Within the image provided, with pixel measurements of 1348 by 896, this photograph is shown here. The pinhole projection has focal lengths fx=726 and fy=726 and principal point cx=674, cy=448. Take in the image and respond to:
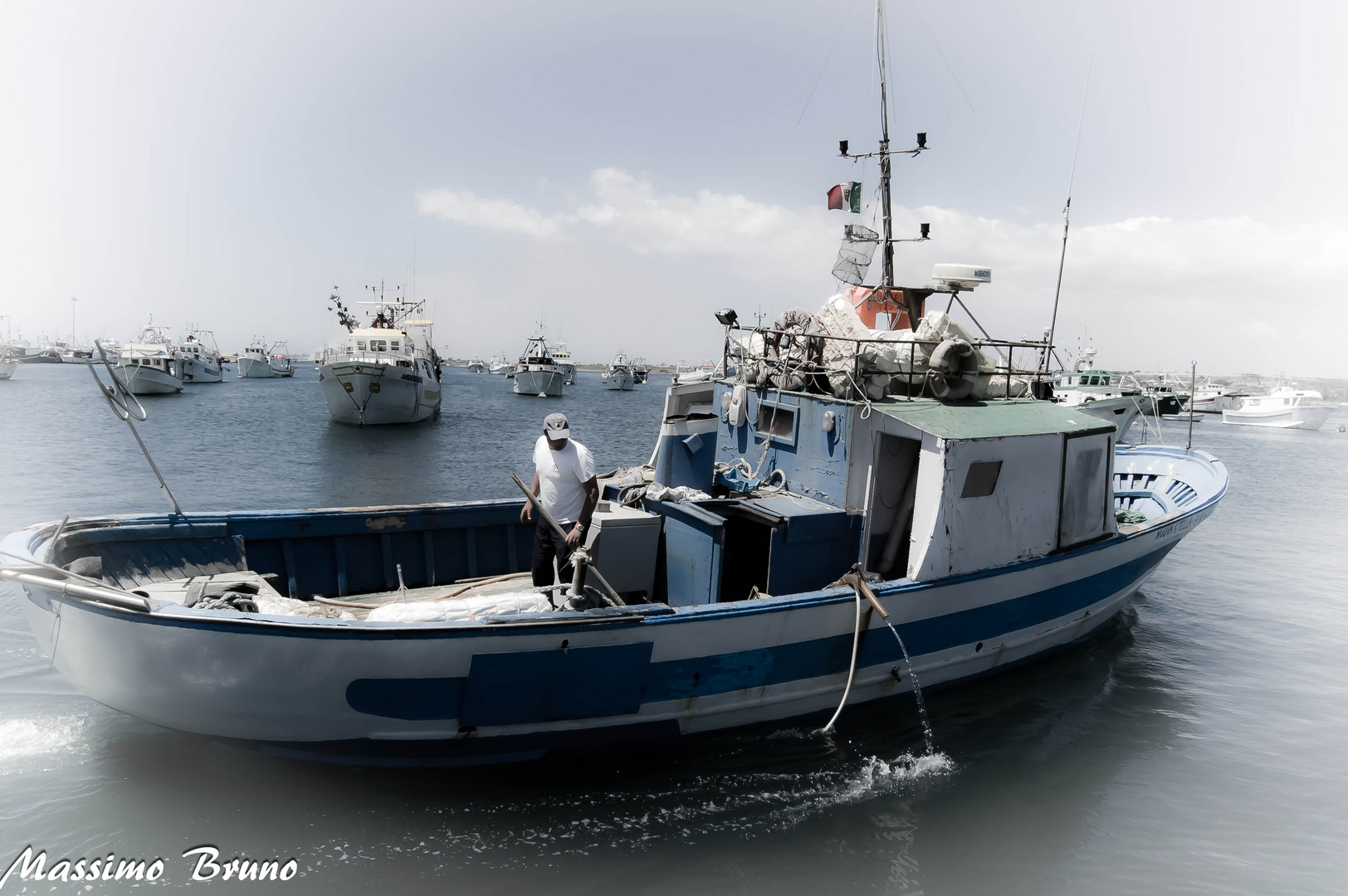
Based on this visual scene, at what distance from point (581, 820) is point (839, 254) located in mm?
7605

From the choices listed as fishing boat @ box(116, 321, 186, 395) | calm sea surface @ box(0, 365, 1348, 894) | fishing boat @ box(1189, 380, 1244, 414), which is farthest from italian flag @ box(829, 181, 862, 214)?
fishing boat @ box(1189, 380, 1244, 414)

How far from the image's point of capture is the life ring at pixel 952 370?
7.27m

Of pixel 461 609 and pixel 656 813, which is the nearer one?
pixel 461 609

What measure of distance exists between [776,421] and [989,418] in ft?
6.97

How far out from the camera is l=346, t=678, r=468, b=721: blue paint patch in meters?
4.98

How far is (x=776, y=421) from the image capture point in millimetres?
7883

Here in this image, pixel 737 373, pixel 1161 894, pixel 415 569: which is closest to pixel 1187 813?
pixel 1161 894

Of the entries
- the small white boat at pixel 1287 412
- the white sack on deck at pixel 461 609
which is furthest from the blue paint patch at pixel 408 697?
the small white boat at pixel 1287 412

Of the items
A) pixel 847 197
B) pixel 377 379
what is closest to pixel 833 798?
pixel 847 197

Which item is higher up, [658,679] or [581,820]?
[658,679]

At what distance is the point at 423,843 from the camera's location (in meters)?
5.02

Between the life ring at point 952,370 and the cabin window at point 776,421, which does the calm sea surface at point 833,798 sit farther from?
the life ring at point 952,370

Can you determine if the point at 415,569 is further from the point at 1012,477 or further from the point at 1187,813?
the point at 1187,813

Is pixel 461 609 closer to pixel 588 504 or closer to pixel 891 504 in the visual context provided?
pixel 588 504
